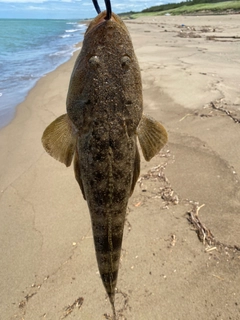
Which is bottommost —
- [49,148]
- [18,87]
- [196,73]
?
[18,87]

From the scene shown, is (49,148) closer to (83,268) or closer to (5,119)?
(83,268)

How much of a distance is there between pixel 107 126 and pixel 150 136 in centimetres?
41

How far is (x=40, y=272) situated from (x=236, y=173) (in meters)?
3.17

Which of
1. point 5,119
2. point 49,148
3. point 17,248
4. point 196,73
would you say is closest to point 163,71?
point 196,73

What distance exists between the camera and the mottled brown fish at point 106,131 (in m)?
1.79

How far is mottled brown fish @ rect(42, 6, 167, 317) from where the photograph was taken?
1.79 meters

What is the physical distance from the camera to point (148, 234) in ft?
12.3

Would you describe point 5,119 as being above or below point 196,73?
below

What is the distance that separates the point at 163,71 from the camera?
10398 mm

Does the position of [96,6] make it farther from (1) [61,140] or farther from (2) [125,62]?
(1) [61,140]

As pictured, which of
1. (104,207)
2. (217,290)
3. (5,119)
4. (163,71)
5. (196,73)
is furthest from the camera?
(163,71)

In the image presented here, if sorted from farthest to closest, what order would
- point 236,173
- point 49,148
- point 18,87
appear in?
point 18,87
point 236,173
point 49,148

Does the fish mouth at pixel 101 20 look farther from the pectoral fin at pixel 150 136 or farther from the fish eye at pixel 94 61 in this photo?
the pectoral fin at pixel 150 136

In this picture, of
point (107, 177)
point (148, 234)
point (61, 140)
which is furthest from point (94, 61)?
point (148, 234)
